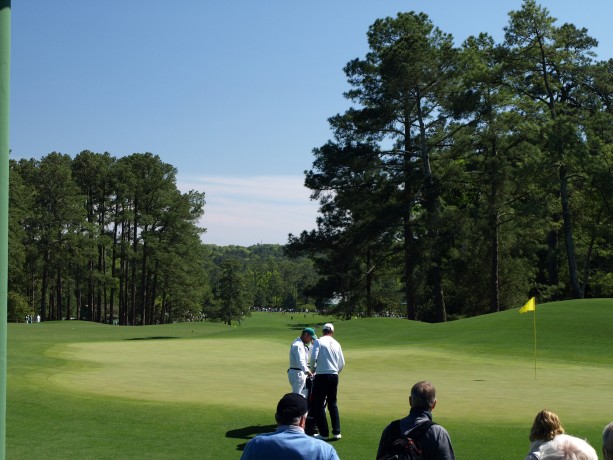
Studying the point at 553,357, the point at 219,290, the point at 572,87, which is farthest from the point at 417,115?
the point at 219,290

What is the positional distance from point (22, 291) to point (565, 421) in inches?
3508

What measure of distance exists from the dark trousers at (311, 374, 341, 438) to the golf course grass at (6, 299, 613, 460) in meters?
0.43

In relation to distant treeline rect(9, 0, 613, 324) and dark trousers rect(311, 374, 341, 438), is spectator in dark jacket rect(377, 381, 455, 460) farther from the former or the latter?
distant treeline rect(9, 0, 613, 324)

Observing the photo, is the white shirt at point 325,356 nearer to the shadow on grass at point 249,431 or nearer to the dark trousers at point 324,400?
the dark trousers at point 324,400

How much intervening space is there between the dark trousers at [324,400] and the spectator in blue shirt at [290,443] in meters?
8.30

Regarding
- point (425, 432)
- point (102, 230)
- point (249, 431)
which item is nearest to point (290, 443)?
point (425, 432)

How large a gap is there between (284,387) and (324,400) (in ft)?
24.9

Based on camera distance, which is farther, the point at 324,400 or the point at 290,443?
the point at 324,400

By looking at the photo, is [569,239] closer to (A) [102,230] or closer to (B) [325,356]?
(B) [325,356]

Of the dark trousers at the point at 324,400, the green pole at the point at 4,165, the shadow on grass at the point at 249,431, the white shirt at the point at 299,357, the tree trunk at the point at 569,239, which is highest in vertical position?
the tree trunk at the point at 569,239

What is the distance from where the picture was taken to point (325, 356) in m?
13.7

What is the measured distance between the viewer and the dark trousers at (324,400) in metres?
13.6

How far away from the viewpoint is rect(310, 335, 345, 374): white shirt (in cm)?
1365

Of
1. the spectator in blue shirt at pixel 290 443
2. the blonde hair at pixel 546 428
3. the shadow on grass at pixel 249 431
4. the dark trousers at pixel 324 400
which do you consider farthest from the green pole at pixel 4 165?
the shadow on grass at pixel 249 431
